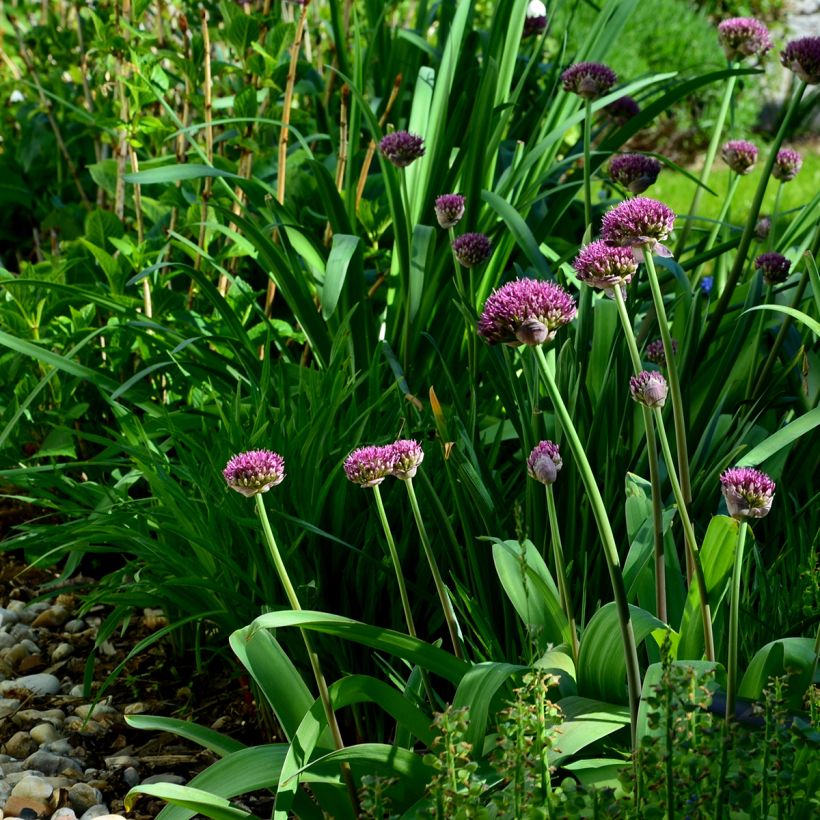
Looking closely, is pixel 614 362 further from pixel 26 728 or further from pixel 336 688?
pixel 26 728

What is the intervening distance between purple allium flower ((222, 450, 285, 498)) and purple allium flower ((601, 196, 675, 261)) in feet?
1.78

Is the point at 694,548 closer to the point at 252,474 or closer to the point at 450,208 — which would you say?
the point at 252,474

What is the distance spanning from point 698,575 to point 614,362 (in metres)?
0.53

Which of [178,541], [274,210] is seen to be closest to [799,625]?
[178,541]

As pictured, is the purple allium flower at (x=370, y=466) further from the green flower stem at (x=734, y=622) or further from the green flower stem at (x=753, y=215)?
the green flower stem at (x=753, y=215)

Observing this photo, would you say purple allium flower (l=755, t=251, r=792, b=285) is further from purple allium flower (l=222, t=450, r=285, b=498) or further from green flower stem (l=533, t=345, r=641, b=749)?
purple allium flower (l=222, t=450, r=285, b=498)

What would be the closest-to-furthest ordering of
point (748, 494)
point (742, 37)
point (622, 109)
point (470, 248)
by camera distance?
1. point (748, 494)
2. point (470, 248)
3. point (742, 37)
4. point (622, 109)

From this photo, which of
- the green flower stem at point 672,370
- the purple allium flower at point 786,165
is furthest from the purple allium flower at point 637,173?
the green flower stem at point 672,370

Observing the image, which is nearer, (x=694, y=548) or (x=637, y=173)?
(x=694, y=548)

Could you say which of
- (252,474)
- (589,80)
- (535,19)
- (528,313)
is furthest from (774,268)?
(535,19)

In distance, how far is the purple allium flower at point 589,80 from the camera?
210 cm

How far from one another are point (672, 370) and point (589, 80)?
878mm

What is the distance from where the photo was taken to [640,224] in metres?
1.36

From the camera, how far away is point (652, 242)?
1369 millimetres
